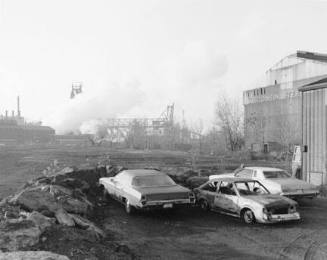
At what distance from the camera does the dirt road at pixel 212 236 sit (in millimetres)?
7648

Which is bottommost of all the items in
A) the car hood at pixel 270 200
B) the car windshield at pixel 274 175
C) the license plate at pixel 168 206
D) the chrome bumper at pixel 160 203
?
the license plate at pixel 168 206

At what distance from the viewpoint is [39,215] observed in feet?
26.9

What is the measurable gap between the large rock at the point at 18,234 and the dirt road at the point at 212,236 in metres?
1.96

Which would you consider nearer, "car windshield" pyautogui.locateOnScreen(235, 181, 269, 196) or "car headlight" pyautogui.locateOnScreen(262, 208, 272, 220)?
"car headlight" pyautogui.locateOnScreen(262, 208, 272, 220)

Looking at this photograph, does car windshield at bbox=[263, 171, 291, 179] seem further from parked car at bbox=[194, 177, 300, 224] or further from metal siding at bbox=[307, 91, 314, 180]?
metal siding at bbox=[307, 91, 314, 180]

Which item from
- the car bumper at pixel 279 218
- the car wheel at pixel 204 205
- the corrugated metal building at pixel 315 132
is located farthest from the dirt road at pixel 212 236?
the corrugated metal building at pixel 315 132

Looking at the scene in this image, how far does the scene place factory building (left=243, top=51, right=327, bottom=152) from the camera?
47031 mm

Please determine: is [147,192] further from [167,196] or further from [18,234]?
[18,234]

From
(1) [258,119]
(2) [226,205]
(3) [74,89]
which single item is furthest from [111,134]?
(2) [226,205]

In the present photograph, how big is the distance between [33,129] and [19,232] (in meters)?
97.3

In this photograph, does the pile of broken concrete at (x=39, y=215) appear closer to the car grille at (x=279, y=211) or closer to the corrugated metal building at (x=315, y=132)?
the car grille at (x=279, y=211)

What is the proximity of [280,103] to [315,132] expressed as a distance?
36.6 meters

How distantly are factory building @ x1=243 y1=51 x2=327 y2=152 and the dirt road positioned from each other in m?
36.7

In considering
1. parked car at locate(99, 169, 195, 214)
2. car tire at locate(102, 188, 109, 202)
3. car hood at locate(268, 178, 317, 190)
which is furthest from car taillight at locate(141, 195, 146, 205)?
car hood at locate(268, 178, 317, 190)
